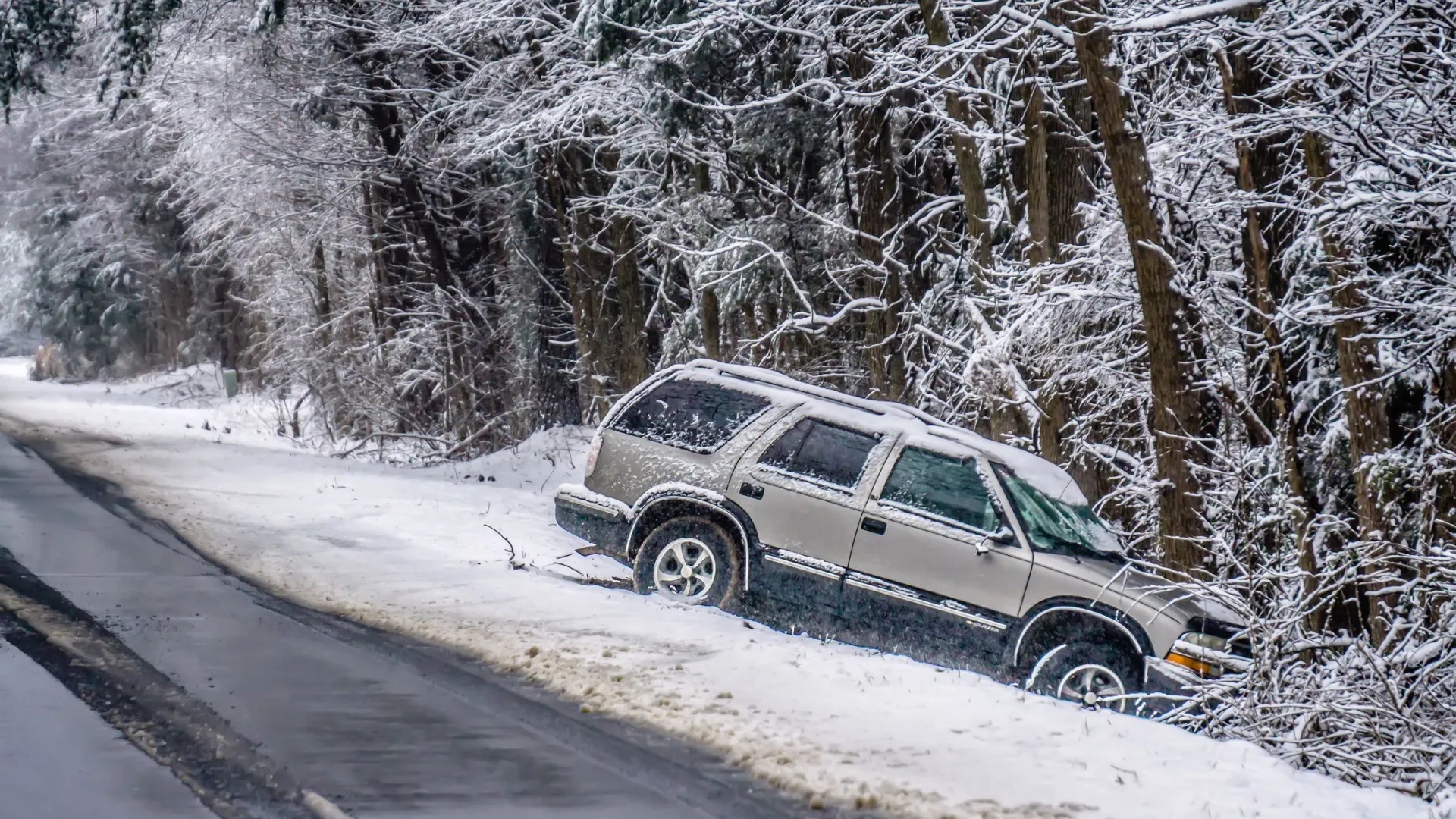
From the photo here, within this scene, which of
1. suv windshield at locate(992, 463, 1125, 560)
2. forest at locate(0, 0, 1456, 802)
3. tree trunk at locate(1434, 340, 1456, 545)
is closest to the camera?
tree trunk at locate(1434, 340, 1456, 545)

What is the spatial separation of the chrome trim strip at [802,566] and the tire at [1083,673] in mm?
1541

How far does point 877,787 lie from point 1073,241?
8.71 meters

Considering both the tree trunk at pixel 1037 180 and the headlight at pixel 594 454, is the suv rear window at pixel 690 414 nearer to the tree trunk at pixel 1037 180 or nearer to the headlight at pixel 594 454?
the headlight at pixel 594 454

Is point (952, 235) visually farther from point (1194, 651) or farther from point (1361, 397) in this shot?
point (1194, 651)

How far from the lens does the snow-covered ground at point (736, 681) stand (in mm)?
6160

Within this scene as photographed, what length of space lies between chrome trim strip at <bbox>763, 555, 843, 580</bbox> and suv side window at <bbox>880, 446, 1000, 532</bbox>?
639 mm

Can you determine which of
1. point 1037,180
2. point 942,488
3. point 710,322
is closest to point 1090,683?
point 942,488

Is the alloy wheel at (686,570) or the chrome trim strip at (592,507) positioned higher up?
the chrome trim strip at (592,507)

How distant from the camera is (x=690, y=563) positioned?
10.5m

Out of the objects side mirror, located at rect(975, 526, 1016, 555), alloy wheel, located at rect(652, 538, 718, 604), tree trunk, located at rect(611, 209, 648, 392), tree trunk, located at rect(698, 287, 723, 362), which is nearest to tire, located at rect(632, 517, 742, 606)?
alloy wheel, located at rect(652, 538, 718, 604)

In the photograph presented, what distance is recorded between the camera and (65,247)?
166ft

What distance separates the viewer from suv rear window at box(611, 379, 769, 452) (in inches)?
422

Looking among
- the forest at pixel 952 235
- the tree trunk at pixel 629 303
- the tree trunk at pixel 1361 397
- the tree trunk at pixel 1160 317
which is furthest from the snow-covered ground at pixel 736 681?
the tree trunk at pixel 629 303

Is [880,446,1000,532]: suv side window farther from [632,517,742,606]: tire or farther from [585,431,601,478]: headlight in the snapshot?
[585,431,601,478]: headlight
